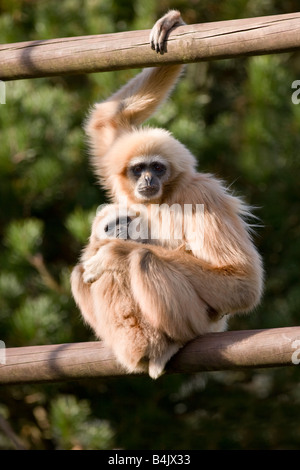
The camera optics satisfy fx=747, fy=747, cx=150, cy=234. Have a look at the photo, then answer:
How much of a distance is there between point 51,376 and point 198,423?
5.08m

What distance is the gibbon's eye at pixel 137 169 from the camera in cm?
485

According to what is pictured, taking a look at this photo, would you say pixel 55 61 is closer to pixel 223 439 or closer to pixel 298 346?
pixel 298 346

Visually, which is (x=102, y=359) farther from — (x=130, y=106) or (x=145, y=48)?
(x=130, y=106)

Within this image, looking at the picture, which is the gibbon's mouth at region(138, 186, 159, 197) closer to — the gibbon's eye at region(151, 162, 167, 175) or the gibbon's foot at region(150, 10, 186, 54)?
the gibbon's eye at region(151, 162, 167, 175)

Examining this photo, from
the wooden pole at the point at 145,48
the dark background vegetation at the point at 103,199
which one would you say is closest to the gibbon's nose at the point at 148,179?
the wooden pole at the point at 145,48

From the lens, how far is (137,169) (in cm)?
→ 488

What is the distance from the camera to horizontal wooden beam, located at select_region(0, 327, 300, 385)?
12.5 ft

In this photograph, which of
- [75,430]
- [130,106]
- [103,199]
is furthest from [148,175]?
[103,199]

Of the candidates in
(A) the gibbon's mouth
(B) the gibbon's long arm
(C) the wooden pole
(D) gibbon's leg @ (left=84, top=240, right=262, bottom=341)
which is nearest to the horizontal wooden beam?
(D) gibbon's leg @ (left=84, top=240, right=262, bottom=341)

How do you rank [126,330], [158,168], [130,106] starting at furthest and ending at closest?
[130,106], [158,168], [126,330]

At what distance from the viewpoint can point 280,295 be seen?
864 centimetres

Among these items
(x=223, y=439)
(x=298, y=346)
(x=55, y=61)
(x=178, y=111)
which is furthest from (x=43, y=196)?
(x=298, y=346)

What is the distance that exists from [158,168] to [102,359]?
52.0 inches
